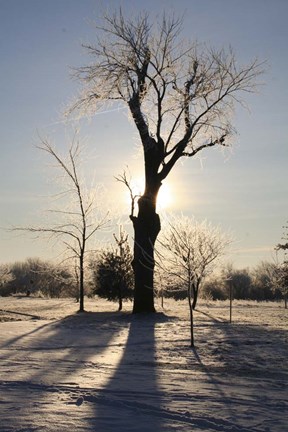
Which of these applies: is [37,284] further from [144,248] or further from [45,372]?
[45,372]

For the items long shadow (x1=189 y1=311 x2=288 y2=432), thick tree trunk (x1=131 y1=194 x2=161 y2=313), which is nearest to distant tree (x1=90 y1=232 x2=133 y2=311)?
thick tree trunk (x1=131 y1=194 x2=161 y2=313)

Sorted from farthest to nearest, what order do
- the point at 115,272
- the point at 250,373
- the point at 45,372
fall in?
the point at 115,272 → the point at 250,373 → the point at 45,372

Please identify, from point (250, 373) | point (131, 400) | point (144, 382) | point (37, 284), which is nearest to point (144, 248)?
point (250, 373)

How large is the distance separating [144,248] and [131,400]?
691 inches

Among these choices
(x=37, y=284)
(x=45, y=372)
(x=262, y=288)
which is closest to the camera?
(x=45, y=372)

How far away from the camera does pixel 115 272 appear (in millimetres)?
33969

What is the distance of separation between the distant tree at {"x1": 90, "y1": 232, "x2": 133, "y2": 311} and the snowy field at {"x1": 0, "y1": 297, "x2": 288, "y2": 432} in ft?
53.6

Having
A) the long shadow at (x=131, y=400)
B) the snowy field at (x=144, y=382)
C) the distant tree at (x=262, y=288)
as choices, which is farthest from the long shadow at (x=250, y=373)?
the distant tree at (x=262, y=288)

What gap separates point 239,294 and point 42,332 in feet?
148

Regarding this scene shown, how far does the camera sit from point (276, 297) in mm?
58281

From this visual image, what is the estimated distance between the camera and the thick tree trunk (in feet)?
84.2

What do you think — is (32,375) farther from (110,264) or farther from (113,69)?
(110,264)

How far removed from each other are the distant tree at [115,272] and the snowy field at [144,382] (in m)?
16.3

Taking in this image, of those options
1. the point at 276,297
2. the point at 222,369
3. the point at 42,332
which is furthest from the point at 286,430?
the point at 276,297
